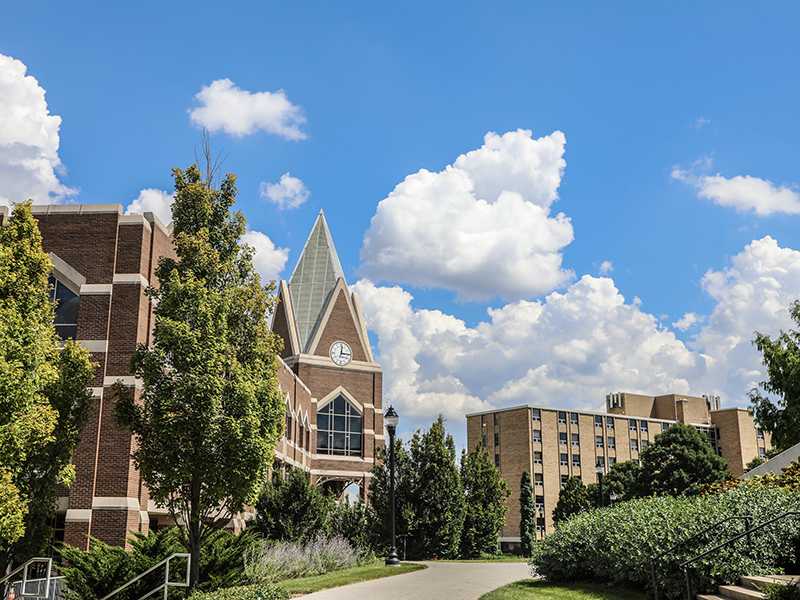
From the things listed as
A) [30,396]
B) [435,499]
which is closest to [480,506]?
[435,499]

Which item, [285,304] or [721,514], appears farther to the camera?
[285,304]

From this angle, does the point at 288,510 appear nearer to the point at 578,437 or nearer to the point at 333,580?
the point at 333,580

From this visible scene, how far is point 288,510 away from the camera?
26641 mm

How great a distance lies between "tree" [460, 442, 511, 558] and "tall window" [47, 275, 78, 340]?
20.7m

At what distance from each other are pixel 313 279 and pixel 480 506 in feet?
88.8

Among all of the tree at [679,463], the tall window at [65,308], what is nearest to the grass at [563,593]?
the tall window at [65,308]

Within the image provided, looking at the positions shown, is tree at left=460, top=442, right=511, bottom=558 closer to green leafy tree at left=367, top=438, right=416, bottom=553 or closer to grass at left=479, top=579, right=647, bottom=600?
green leafy tree at left=367, top=438, right=416, bottom=553

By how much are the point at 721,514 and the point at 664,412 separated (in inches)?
3863

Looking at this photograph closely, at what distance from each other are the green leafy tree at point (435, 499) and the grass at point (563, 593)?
14.1 m

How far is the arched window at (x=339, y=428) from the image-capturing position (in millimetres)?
48250

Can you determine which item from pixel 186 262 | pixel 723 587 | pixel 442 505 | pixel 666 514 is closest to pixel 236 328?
pixel 186 262

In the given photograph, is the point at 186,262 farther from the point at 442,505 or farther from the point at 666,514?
the point at 442,505

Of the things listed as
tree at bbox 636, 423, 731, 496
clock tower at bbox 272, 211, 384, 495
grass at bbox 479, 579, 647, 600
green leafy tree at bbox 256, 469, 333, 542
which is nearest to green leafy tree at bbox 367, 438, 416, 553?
green leafy tree at bbox 256, 469, 333, 542

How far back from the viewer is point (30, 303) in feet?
46.8
